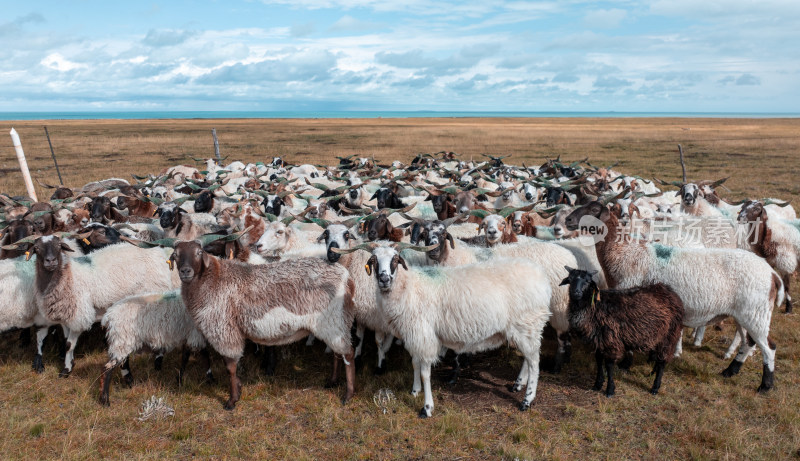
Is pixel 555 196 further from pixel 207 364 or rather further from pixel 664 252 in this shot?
pixel 207 364

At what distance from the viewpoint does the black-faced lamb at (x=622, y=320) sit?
6016 millimetres

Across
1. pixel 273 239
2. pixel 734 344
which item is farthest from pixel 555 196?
pixel 273 239

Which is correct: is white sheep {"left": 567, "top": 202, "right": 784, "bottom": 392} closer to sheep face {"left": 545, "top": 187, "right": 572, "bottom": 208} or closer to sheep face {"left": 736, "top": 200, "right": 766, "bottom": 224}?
sheep face {"left": 736, "top": 200, "right": 766, "bottom": 224}

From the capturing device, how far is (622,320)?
605cm

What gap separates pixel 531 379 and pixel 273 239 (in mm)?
4505

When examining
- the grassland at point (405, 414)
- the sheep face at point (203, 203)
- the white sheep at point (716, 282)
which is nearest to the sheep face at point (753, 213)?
the grassland at point (405, 414)

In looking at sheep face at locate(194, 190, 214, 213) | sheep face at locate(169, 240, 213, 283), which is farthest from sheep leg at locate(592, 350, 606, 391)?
sheep face at locate(194, 190, 214, 213)

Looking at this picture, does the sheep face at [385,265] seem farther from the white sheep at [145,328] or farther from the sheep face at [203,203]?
the sheep face at [203,203]

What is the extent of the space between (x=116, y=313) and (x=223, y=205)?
5.17m

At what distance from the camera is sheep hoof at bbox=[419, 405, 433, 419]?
5828 millimetres

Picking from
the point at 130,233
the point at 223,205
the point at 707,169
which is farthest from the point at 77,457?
the point at 707,169

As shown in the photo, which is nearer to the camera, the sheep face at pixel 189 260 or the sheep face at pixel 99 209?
the sheep face at pixel 189 260

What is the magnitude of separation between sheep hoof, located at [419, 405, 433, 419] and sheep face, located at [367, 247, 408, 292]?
143cm

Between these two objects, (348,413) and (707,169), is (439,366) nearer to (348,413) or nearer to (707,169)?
(348,413)
